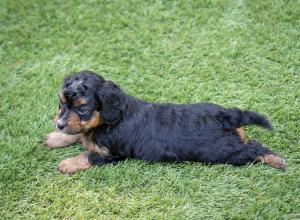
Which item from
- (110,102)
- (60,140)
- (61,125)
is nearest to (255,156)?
(110,102)

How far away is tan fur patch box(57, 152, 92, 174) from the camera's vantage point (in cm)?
415

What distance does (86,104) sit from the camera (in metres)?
3.82

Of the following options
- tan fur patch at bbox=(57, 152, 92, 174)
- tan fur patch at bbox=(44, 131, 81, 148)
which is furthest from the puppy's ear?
tan fur patch at bbox=(44, 131, 81, 148)

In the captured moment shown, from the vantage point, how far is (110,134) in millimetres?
4086

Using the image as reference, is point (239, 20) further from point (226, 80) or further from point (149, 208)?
point (149, 208)

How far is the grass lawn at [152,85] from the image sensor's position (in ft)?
12.8

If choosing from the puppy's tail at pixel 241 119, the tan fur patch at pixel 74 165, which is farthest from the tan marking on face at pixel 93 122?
the puppy's tail at pixel 241 119

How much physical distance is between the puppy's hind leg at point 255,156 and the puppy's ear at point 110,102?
1.12 metres

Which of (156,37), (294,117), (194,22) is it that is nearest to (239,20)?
(194,22)

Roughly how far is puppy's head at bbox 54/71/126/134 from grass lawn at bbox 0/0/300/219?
530mm

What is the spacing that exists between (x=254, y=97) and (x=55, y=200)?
8.07ft

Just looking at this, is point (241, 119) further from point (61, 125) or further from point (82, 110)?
point (61, 125)

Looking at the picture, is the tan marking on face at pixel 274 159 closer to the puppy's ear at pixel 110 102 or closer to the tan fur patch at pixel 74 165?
the puppy's ear at pixel 110 102

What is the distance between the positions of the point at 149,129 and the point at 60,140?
0.99 metres
